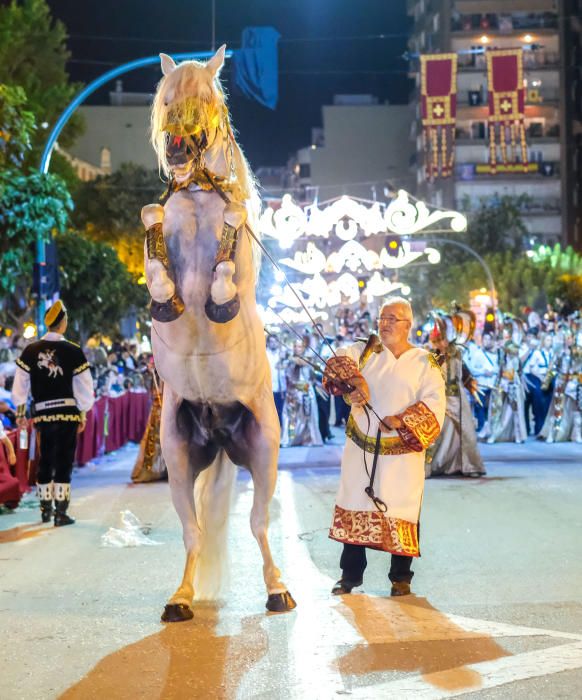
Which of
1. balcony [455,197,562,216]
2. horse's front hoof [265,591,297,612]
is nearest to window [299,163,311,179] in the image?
balcony [455,197,562,216]

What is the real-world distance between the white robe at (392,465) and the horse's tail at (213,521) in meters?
0.72

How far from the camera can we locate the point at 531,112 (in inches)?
3041

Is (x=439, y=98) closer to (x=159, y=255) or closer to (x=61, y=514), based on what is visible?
(x=61, y=514)

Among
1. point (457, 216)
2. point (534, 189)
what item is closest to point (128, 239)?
point (457, 216)

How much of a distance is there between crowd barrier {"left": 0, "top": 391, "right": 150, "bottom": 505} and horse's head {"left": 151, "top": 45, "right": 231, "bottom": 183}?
6117mm

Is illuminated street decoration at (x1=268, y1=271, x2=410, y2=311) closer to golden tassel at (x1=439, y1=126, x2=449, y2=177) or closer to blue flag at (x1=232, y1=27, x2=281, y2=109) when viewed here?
golden tassel at (x1=439, y1=126, x2=449, y2=177)

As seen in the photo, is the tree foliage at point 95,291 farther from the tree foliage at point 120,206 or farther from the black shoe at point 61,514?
the black shoe at point 61,514

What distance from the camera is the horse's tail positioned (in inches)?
288

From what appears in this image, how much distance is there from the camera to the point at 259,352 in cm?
690

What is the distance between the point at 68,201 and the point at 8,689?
11720mm

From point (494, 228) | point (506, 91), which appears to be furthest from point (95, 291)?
point (494, 228)

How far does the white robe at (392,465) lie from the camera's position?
24.1 feet

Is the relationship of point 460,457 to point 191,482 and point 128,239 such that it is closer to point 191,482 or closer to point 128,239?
point 191,482

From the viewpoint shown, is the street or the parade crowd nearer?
the street
